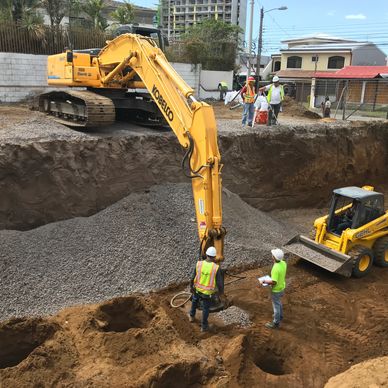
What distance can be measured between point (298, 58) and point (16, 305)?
2002 inches

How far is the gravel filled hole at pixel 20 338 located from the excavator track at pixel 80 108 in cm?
536

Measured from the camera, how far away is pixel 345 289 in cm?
937

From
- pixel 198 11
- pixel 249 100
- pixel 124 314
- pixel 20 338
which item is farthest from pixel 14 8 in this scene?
pixel 198 11

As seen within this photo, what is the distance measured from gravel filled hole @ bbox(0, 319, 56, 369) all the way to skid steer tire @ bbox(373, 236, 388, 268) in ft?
25.5

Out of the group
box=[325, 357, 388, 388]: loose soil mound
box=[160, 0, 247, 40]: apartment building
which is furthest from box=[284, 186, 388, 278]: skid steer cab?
Result: box=[160, 0, 247, 40]: apartment building

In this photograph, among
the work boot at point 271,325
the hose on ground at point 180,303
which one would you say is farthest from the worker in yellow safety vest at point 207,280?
the work boot at point 271,325

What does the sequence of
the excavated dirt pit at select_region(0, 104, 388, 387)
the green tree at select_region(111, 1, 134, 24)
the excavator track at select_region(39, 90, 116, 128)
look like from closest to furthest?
the excavated dirt pit at select_region(0, 104, 388, 387) → the excavator track at select_region(39, 90, 116, 128) → the green tree at select_region(111, 1, 134, 24)

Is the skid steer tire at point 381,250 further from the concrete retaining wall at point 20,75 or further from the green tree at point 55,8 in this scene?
the green tree at point 55,8

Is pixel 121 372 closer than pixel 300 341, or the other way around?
pixel 121 372

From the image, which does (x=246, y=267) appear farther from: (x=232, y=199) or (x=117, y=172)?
(x=117, y=172)

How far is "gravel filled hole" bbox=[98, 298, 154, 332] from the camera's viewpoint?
296 inches

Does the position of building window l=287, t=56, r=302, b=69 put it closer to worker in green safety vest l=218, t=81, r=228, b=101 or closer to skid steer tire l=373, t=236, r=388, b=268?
worker in green safety vest l=218, t=81, r=228, b=101

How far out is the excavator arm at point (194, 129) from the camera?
674 cm

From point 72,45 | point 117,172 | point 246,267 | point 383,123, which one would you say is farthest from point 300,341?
point 72,45
